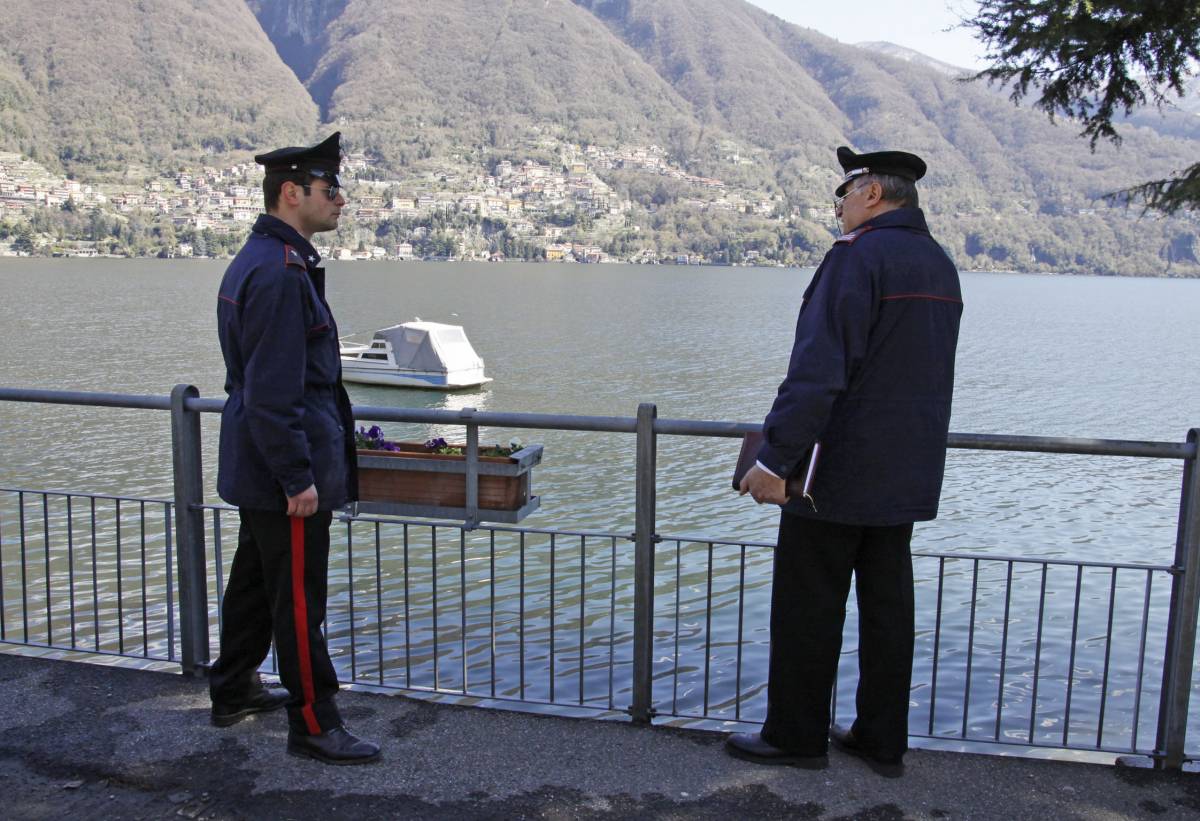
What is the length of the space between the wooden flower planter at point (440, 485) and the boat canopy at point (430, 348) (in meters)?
36.8

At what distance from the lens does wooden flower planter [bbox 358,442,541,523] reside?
451 centimetres

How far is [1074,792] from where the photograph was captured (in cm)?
384

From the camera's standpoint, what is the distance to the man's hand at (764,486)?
3504 millimetres

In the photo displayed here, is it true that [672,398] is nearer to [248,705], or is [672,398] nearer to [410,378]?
[410,378]

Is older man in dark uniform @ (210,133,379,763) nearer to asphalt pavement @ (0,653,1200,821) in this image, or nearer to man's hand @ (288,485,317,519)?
man's hand @ (288,485,317,519)

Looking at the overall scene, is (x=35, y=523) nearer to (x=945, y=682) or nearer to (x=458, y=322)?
(x=945, y=682)

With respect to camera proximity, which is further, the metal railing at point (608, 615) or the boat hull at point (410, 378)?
the boat hull at point (410, 378)

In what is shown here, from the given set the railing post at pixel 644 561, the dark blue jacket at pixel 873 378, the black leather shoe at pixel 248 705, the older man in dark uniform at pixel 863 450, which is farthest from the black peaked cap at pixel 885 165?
the black leather shoe at pixel 248 705

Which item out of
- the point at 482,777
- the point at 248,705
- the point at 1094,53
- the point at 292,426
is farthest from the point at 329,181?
the point at 1094,53

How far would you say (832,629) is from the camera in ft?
12.6

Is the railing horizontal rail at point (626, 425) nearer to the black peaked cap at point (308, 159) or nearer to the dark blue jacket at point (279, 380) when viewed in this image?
the dark blue jacket at point (279, 380)

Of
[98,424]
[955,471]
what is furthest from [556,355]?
[955,471]

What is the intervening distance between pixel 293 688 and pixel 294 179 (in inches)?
67.9

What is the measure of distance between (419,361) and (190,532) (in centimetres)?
3785
